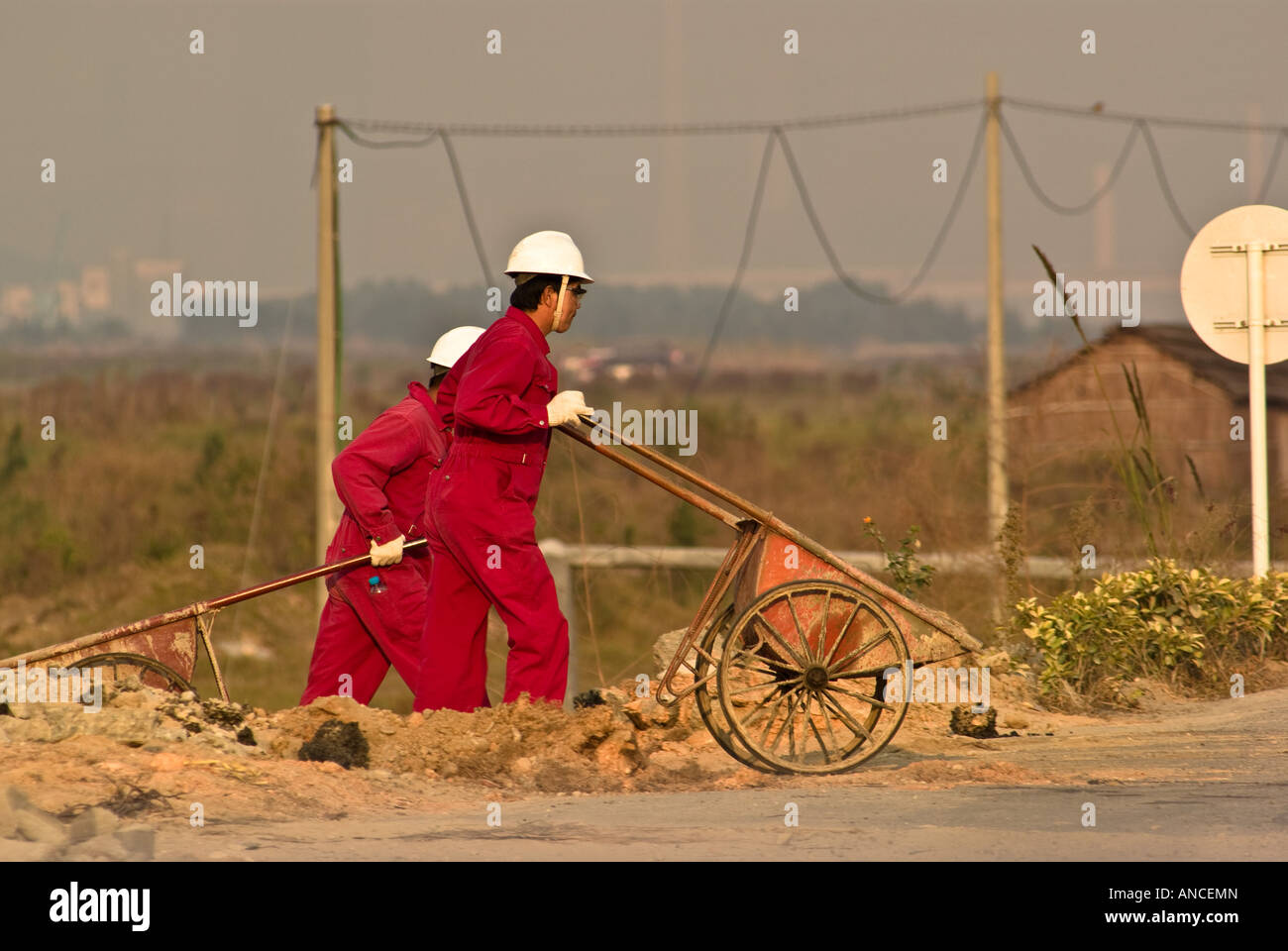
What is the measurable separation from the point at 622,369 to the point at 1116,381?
106 feet

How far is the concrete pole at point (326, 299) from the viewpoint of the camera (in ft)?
62.7

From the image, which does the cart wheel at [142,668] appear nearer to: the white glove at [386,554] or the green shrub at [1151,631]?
the white glove at [386,554]

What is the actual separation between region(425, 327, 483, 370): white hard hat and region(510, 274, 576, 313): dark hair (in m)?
1.05

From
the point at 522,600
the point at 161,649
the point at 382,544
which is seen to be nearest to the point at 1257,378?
the point at 522,600

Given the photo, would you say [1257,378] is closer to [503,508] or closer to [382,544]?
[503,508]

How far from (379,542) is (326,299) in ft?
38.1

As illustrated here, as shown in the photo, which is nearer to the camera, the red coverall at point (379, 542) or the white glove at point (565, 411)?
the white glove at point (565, 411)

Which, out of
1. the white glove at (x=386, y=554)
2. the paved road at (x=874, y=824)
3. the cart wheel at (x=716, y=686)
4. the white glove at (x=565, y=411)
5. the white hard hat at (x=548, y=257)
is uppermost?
the white hard hat at (x=548, y=257)

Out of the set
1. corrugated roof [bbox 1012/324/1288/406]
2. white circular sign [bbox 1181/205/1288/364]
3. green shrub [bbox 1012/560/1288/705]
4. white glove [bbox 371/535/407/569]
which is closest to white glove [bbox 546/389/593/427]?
white glove [bbox 371/535/407/569]

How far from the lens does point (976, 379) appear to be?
28.6 m

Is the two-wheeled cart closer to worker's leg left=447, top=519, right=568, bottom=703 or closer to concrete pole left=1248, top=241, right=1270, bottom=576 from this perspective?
worker's leg left=447, top=519, right=568, bottom=703

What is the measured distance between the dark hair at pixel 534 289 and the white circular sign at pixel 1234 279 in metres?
4.94

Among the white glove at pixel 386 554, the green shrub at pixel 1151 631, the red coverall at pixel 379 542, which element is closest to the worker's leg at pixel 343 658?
the red coverall at pixel 379 542

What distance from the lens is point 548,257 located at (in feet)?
24.7
